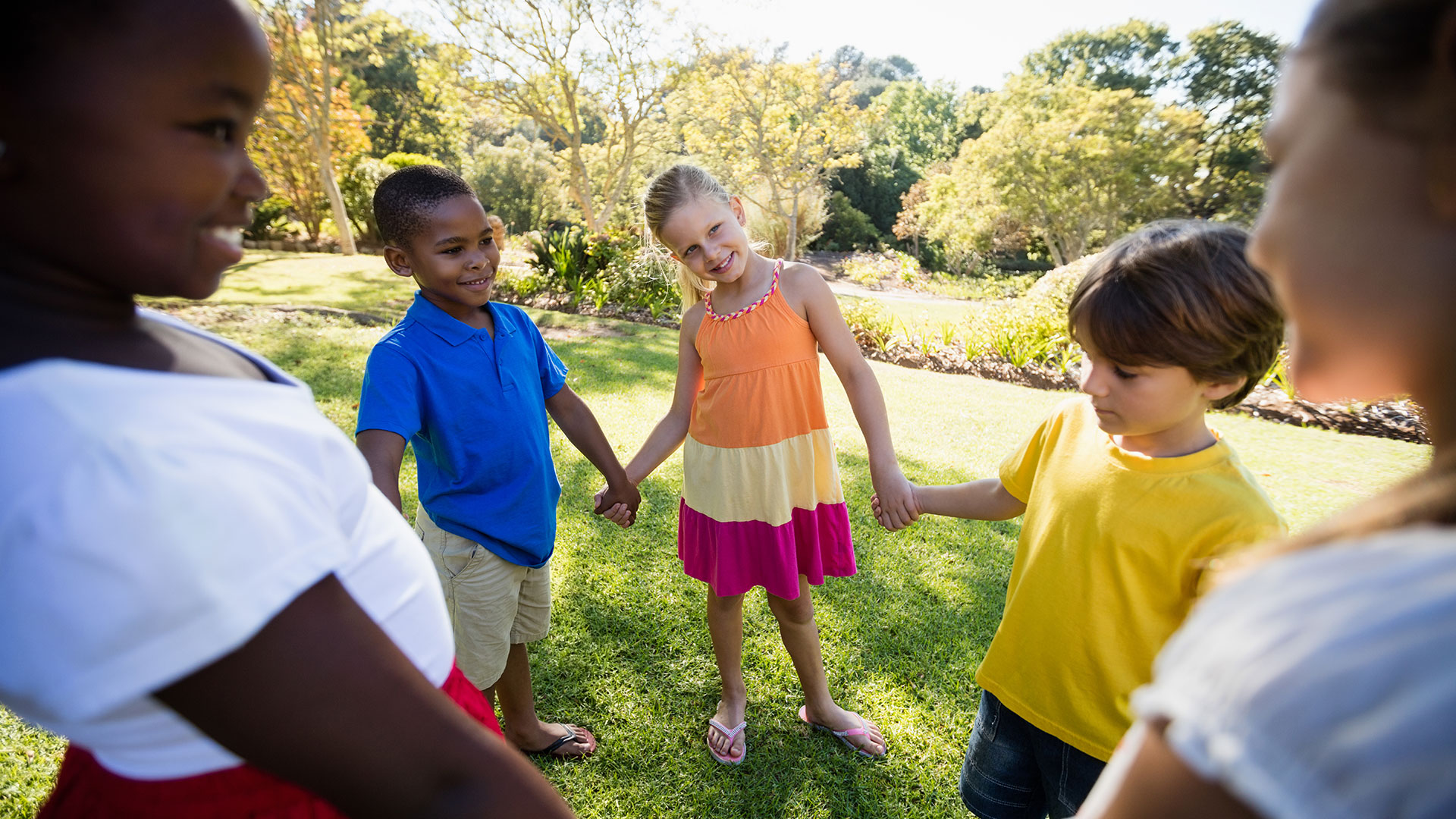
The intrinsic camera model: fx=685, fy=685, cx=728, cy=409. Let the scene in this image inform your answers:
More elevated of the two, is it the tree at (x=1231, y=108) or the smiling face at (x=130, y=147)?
the tree at (x=1231, y=108)

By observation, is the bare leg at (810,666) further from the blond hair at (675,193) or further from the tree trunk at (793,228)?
the tree trunk at (793,228)

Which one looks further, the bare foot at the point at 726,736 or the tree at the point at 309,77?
the tree at the point at 309,77

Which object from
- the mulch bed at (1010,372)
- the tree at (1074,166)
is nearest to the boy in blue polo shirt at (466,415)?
the mulch bed at (1010,372)

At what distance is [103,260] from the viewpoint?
2.05 feet

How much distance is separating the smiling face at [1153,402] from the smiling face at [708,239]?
127 centimetres

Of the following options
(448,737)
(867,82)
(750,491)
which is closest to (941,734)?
(750,491)

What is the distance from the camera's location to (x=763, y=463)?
2406mm

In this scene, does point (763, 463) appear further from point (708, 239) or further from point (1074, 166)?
point (1074, 166)

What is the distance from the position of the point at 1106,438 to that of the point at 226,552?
68.0 inches

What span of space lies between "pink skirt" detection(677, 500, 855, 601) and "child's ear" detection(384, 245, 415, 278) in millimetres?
1289

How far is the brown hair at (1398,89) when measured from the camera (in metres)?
0.49

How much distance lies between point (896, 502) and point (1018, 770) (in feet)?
2.67

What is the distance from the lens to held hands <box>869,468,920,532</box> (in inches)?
86.9

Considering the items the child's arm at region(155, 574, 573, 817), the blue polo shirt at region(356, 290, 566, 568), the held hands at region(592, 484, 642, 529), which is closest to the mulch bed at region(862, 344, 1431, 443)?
the held hands at region(592, 484, 642, 529)
